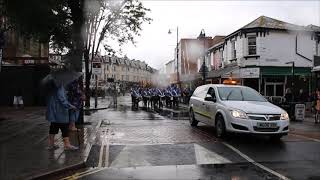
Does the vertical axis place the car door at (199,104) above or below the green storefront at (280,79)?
below

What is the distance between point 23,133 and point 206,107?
5.63 m

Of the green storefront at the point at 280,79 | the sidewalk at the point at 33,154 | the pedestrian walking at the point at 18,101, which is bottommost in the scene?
the sidewalk at the point at 33,154

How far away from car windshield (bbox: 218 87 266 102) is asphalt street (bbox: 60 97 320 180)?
111 centimetres

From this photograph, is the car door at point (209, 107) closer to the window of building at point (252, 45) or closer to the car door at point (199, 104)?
the car door at point (199, 104)

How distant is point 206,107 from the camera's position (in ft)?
49.7

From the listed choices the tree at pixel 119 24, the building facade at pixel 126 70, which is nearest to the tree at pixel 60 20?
the tree at pixel 119 24

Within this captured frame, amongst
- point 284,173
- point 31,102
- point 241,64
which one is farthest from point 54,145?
point 241,64

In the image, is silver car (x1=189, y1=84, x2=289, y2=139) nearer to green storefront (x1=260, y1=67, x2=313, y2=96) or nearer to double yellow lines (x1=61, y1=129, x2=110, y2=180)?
double yellow lines (x1=61, y1=129, x2=110, y2=180)

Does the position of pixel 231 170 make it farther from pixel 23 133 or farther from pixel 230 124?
pixel 23 133

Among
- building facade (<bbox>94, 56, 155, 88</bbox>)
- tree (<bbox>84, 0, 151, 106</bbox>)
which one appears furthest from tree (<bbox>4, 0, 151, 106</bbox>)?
building facade (<bbox>94, 56, 155, 88</bbox>)

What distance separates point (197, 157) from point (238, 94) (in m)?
4.56

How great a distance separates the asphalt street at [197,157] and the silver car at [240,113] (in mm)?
382

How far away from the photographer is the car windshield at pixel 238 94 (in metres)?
14.2

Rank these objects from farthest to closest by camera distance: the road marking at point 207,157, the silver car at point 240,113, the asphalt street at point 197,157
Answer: the silver car at point 240,113, the road marking at point 207,157, the asphalt street at point 197,157
